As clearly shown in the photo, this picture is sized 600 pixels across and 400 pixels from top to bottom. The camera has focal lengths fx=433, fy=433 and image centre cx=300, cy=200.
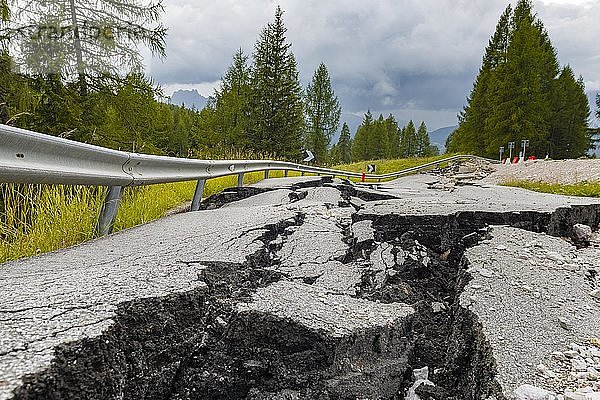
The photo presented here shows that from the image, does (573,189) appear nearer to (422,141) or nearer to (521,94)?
(521,94)

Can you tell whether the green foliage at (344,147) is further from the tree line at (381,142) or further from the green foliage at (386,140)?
the green foliage at (386,140)

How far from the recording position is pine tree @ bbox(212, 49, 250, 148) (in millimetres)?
34594

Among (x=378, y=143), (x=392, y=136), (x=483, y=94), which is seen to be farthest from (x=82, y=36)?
(x=392, y=136)

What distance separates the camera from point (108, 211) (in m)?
3.49

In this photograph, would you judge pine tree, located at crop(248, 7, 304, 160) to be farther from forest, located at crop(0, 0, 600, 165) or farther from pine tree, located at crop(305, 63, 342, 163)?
pine tree, located at crop(305, 63, 342, 163)

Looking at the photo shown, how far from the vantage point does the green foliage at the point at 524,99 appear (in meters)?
36.6

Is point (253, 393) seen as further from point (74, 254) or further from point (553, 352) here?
point (74, 254)

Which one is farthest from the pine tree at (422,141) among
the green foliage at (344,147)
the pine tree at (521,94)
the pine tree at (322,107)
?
the pine tree at (521,94)

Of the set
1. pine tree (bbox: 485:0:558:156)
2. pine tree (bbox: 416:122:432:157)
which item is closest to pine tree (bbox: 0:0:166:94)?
pine tree (bbox: 485:0:558:156)

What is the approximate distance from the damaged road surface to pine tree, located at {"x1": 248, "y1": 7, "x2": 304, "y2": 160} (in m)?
30.0

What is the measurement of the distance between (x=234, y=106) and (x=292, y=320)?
3491 centimetres

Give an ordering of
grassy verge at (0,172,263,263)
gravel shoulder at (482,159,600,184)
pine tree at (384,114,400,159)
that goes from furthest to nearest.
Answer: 1. pine tree at (384,114,400,159)
2. gravel shoulder at (482,159,600,184)
3. grassy verge at (0,172,263,263)

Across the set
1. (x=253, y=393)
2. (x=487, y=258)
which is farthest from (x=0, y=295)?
(x=487, y=258)

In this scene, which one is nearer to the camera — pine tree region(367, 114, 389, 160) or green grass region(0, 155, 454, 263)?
green grass region(0, 155, 454, 263)
